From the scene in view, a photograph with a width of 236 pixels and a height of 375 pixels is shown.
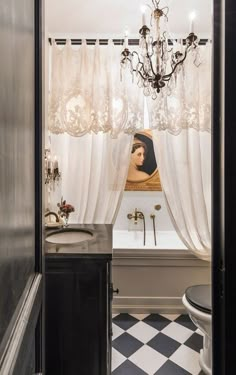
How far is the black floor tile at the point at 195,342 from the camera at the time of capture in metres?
2.31

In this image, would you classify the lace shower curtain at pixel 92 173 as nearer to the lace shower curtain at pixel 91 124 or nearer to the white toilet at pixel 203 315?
the lace shower curtain at pixel 91 124

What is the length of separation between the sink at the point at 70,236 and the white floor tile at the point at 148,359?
0.94m

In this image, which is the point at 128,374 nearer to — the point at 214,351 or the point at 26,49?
the point at 214,351

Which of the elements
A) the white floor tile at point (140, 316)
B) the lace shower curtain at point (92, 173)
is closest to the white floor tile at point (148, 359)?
the white floor tile at point (140, 316)

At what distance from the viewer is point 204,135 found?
269cm

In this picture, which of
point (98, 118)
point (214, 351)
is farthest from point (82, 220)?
point (214, 351)

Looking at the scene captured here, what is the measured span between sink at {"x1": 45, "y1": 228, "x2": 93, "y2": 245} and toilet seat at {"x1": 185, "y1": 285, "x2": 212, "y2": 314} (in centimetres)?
82

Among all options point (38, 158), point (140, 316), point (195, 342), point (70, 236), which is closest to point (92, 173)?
point (70, 236)

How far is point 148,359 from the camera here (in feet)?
7.11

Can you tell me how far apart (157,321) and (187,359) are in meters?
0.57

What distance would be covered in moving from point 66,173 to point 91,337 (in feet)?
4.82

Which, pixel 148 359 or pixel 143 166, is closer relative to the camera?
pixel 148 359

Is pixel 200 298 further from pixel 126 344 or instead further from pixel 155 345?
pixel 126 344

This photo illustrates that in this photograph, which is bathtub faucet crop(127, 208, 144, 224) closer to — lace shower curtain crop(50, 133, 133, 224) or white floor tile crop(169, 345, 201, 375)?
lace shower curtain crop(50, 133, 133, 224)
